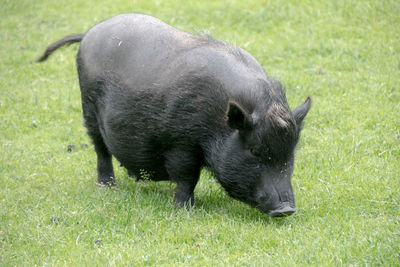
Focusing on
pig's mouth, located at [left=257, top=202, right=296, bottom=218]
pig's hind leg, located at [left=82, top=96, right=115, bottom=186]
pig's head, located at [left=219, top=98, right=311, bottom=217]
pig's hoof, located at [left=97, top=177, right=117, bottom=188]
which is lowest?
pig's hoof, located at [left=97, top=177, right=117, bottom=188]

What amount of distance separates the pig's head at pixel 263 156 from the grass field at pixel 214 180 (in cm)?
25

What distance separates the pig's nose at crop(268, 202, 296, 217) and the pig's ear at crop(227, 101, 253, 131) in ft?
2.29

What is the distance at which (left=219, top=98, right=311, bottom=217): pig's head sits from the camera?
4.65 metres

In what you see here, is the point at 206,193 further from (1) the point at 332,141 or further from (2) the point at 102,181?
(1) the point at 332,141

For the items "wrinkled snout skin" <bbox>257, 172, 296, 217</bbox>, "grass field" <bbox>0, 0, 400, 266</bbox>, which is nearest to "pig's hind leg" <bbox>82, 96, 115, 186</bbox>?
"grass field" <bbox>0, 0, 400, 266</bbox>

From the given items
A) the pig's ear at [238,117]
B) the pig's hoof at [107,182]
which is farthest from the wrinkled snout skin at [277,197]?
the pig's hoof at [107,182]

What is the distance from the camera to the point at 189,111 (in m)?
4.91

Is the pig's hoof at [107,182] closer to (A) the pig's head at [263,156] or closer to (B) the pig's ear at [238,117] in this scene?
(A) the pig's head at [263,156]

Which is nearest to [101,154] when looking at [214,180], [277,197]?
[214,180]

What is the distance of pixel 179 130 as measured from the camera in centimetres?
→ 495

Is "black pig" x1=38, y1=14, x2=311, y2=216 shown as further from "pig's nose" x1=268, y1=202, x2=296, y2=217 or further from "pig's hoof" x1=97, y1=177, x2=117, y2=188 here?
"pig's hoof" x1=97, y1=177, x2=117, y2=188

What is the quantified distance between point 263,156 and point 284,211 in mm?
480

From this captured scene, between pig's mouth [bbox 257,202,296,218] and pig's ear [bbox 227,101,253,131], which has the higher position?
pig's ear [bbox 227,101,253,131]

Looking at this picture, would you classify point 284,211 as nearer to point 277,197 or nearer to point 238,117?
point 277,197
